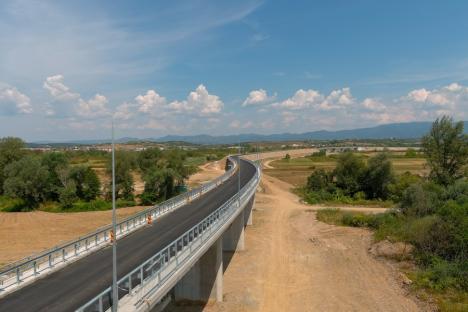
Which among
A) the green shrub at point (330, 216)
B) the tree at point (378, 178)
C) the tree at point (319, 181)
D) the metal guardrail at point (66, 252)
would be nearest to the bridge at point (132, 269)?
the metal guardrail at point (66, 252)

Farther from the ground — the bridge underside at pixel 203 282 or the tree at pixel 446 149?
the tree at pixel 446 149

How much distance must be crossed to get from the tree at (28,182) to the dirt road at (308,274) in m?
42.0

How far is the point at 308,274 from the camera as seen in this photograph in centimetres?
3588

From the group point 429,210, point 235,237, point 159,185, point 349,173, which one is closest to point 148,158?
point 159,185

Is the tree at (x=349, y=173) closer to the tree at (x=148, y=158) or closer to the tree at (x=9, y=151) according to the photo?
the tree at (x=148, y=158)

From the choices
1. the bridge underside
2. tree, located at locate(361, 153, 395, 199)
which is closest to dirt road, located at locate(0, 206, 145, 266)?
the bridge underside

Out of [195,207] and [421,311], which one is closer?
[421,311]

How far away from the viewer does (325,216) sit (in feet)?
201

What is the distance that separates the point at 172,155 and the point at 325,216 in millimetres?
40607

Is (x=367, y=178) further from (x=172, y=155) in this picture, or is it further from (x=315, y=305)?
(x=315, y=305)

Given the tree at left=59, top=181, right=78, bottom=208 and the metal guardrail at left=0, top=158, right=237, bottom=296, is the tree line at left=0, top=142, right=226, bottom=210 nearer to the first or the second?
the tree at left=59, top=181, right=78, bottom=208

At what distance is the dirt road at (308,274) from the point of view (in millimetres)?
29328

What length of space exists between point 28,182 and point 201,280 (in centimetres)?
5555

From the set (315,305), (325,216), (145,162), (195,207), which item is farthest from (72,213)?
(315,305)
